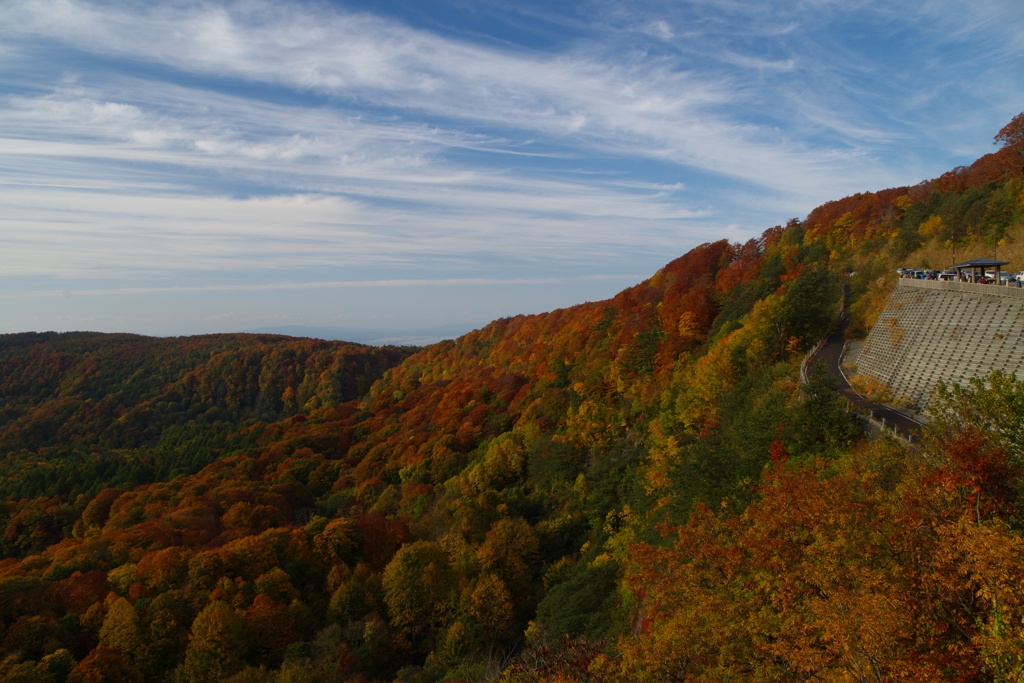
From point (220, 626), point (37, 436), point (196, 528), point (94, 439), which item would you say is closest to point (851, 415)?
point (220, 626)

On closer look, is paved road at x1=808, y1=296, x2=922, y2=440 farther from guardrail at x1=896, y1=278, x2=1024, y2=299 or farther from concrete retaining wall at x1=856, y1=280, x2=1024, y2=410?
guardrail at x1=896, y1=278, x2=1024, y2=299

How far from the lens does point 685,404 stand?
3594cm

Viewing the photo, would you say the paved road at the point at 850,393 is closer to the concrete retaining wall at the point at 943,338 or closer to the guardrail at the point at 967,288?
the concrete retaining wall at the point at 943,338

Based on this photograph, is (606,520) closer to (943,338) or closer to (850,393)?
(850,393)

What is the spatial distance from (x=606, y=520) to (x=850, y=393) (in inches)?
684

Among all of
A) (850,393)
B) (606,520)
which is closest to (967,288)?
(850,393)

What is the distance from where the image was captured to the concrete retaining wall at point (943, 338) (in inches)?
776

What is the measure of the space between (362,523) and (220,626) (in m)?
14.4

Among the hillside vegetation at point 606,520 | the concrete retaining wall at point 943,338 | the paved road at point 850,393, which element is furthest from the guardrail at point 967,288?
the hillside vegetation at point 606,520

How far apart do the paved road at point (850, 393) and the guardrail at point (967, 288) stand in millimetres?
5412

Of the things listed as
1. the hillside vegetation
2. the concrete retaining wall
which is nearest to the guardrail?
the concrete retaining wall

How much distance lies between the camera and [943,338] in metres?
23.5

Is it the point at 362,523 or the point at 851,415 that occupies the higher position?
the point at 851,415

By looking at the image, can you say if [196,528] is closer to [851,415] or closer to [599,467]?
[599,467]
